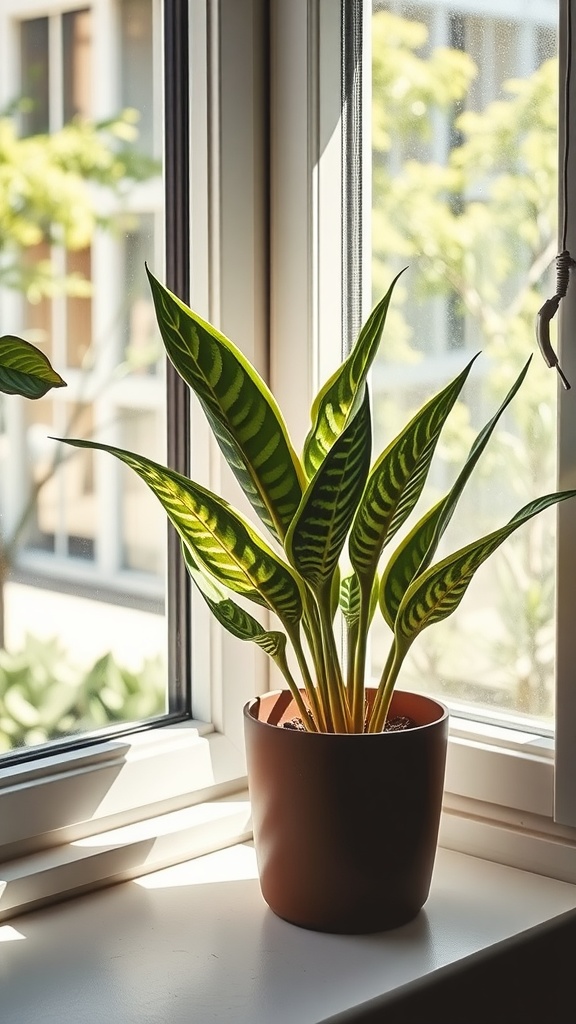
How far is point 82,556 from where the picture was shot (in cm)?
107

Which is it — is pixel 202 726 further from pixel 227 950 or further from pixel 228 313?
pixel 228 313

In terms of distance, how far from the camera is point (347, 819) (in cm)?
87

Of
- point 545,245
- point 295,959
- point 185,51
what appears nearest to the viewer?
point 295,959

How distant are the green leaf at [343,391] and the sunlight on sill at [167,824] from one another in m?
0.37

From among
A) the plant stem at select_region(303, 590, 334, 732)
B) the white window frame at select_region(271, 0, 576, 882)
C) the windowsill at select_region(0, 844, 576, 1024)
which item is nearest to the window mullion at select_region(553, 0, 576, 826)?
the white window frame at select_region(271, 0, 576, 882)

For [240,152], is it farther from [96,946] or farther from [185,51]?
[96,946]

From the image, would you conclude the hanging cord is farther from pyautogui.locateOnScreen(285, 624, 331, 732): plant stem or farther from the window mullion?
pyautogui.locateOnScreen(285, 624, 331, 732): plant stem

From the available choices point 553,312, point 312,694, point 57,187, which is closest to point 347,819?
point 312,694

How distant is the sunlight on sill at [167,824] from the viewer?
1014mm

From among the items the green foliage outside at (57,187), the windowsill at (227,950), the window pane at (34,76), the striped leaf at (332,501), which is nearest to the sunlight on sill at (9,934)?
the windowsill at (227,950)

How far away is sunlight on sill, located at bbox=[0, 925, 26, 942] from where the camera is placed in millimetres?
904

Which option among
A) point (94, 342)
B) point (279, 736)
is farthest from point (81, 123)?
point (279, 736)

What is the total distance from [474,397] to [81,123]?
0.44 m

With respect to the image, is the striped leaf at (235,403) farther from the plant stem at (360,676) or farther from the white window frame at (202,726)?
the white window frame at (202,726)
